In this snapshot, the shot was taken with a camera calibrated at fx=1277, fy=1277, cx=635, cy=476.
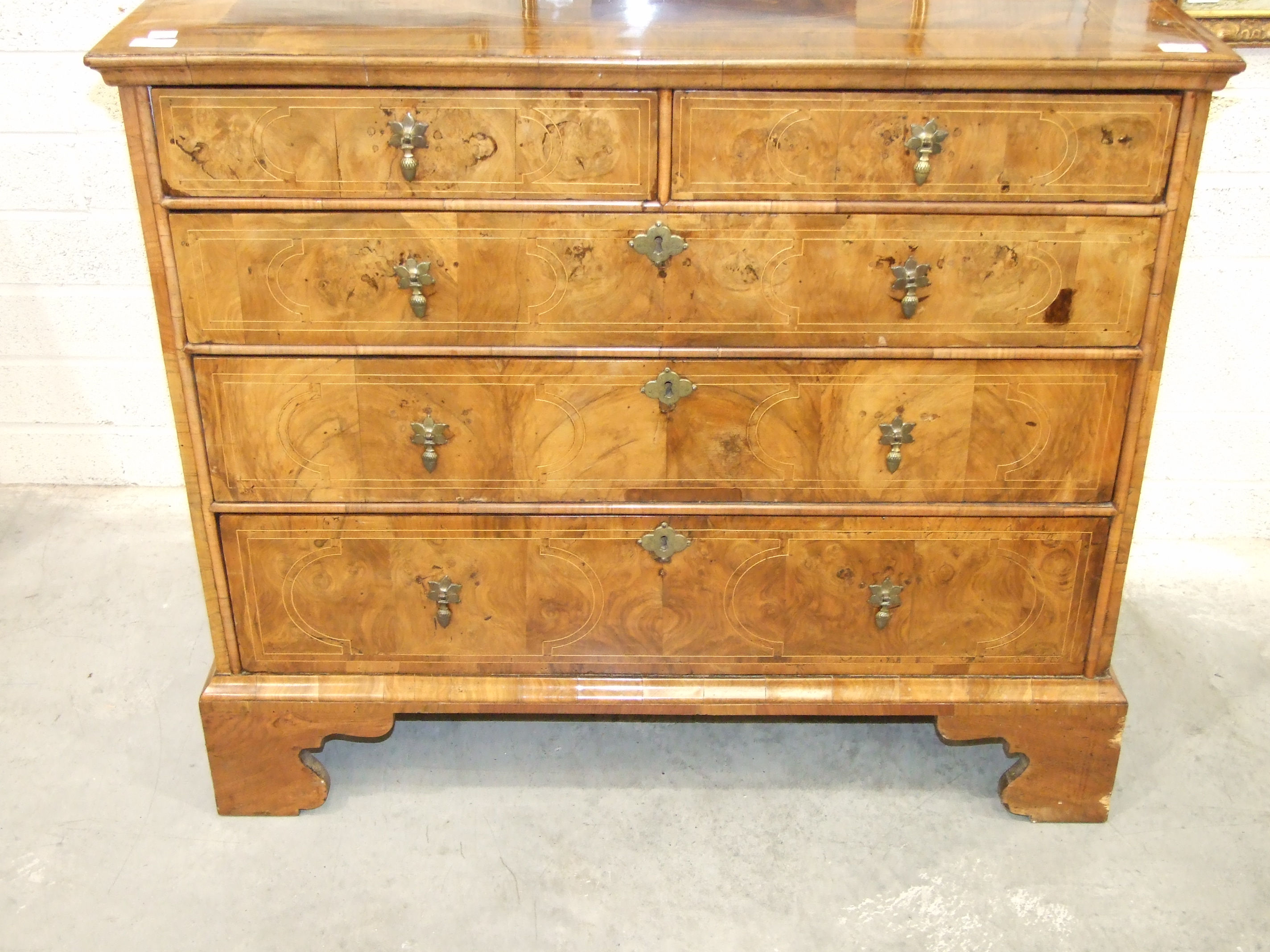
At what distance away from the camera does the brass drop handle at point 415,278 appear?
2045mm

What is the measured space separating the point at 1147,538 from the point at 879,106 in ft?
6.18

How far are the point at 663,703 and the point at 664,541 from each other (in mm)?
327

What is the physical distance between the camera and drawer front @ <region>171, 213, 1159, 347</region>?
2035 mm

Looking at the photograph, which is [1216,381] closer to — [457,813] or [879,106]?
[879,106]

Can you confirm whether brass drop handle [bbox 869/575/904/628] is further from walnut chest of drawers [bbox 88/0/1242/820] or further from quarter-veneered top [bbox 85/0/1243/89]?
quarter-veneered top [bbox 85/0/1243/89]

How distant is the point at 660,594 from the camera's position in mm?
2309

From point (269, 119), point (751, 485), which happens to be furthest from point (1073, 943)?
point (269, 119)

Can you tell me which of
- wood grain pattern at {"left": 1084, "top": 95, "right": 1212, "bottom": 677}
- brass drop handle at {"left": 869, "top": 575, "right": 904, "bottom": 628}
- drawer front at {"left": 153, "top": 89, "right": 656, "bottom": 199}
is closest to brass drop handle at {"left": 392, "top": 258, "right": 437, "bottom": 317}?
drawer front at {"left": 153, "top": 89, "right": 656, "bottom": 199}

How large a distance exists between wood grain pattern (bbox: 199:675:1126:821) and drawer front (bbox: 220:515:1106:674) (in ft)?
0.09

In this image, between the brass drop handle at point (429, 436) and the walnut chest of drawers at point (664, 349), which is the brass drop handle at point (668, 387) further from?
the brass drop handle at point (429, 436)

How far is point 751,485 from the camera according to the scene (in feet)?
7.29

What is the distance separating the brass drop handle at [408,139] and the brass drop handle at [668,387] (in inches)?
20.2

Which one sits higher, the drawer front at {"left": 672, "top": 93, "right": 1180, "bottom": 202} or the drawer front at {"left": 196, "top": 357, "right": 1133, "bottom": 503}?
the drawer front at {"left": 672, "top": 93, "right": 1180, "bottom": 202}

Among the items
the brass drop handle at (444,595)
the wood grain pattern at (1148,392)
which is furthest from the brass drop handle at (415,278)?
the wood grain pattern at (1148,392)
